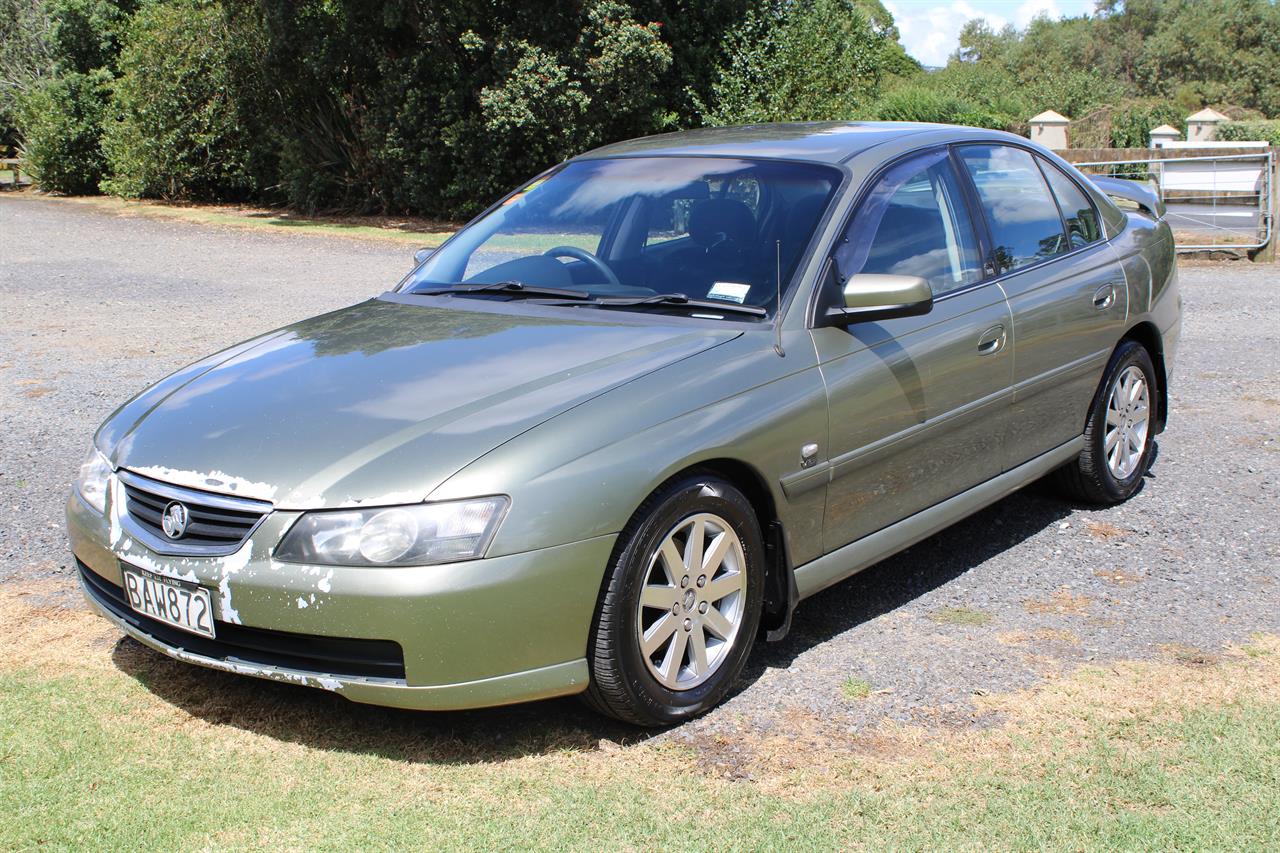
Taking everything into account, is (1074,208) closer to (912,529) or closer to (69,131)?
(912,529)

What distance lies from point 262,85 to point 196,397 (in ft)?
75.9

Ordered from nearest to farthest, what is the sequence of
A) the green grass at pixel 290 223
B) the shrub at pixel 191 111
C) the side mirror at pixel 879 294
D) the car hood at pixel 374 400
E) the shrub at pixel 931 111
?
1. the car hood at pixel 374 400
2. the side mirror at pixel 879 294
3. the green grass at pixel 290 223
4. the shrub at pixel 191 111
5. the shrub at pixel 931 111

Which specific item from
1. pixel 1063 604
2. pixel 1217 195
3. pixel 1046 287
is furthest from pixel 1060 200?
pixel 1217 195

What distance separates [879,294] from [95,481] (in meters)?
2.49

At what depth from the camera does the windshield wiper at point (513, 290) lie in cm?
444

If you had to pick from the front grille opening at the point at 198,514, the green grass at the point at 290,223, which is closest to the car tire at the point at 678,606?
the front grille opening at the point at 198,514

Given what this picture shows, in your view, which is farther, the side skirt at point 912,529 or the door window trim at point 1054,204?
the door window trim at point 1054,204

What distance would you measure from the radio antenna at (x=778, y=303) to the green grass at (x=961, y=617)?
50.2 inches

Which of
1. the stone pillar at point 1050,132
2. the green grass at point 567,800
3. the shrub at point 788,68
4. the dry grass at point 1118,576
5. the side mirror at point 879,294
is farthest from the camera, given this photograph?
the stone pillar at point 1050,132

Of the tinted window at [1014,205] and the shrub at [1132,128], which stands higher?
the tinted window at [1014,205]

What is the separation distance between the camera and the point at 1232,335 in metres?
9.95

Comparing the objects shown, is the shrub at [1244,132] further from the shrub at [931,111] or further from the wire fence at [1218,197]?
the wire fence at [1218,197]

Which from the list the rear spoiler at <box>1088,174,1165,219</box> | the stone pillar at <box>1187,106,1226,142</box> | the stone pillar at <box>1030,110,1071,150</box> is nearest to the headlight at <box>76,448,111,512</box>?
the rear spoiler at <box>1088,174,1165,219</box>

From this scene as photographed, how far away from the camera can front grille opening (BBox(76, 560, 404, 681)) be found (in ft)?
10.6
